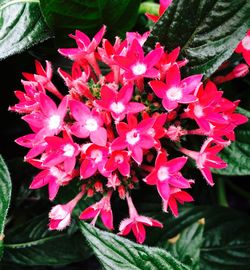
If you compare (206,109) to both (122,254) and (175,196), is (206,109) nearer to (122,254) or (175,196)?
(175,196)

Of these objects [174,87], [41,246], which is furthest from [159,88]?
[41,246]

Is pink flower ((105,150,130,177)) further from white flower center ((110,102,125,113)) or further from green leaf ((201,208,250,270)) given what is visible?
green leaf ((201,208,250,270))

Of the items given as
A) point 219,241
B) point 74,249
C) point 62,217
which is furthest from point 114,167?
point 219,241

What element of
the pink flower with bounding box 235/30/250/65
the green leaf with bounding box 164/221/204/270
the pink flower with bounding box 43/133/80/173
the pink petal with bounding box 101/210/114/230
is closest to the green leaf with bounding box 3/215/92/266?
the green leaf with bounding box 164/221/204/270

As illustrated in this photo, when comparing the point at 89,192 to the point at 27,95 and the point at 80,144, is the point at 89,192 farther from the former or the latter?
the point at 27,95

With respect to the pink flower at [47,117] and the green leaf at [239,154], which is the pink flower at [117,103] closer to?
the pink flower at [47,117]
